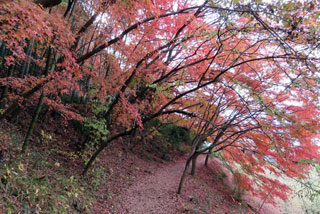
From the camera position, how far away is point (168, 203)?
26.0 feet

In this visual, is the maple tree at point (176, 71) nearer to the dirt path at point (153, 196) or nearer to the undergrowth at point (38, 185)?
the undergrowth at point (38, 185)

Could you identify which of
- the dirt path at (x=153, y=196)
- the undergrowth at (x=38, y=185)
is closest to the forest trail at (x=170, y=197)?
the dirt path at (x=153, y=196)

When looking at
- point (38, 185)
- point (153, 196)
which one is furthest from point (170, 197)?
point (38, 185)

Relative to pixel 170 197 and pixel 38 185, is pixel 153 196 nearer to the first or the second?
pixel 170 197

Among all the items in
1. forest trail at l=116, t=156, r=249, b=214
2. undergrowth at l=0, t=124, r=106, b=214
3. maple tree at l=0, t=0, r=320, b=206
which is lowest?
forest trail at l=116, t=156, r=249, b=214

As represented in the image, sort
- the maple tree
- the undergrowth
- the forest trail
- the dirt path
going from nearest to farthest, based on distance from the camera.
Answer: the undergrowth < the maple tree < the dirt path < the forest trail

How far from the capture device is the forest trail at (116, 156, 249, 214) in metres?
7.14

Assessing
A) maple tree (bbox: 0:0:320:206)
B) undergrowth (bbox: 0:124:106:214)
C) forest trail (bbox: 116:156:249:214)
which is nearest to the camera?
undergrowth (bbox: 0:124:106:214)

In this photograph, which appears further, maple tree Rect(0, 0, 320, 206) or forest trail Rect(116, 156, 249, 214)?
forest trail Rect(116, 156, 249, 214)

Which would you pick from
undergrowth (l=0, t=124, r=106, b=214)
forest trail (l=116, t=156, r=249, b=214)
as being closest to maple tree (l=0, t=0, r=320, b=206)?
undergrowth (l=0, t=124, r=106, b=214)

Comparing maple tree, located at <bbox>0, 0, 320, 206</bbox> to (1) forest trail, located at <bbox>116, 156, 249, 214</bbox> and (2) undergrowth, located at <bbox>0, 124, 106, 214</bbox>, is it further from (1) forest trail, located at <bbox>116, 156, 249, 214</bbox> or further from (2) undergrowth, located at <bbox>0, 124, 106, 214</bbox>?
(1) forest trail, located at <bbox>116, 156, 249, 214</bbox>

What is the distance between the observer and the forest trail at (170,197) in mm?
7137

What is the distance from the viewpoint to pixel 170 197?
8.53 meters

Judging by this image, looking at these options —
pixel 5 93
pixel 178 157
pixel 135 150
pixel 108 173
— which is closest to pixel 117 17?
pixel 5 93
